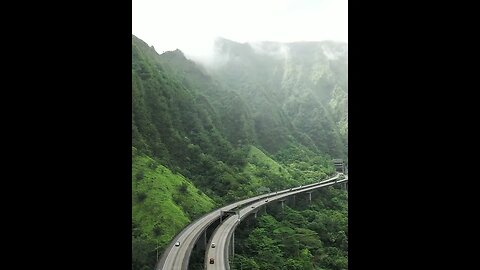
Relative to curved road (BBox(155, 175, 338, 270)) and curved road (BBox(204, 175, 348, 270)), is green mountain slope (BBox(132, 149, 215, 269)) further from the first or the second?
curved road (BBox(204, 175, 348, 270))

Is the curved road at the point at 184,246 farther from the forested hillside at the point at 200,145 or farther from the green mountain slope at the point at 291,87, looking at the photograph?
the green mountain slope at the point at 291,87

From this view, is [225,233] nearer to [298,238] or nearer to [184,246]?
[184,246]

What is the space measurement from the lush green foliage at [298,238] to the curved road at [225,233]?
14.7 inches

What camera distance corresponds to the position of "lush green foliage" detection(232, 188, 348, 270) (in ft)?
40.0

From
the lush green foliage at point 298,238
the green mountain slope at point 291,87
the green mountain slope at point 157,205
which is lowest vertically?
the lush green foliage at point 298,238

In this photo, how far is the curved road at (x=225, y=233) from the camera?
10.7m

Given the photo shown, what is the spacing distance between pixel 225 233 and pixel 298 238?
264 cm

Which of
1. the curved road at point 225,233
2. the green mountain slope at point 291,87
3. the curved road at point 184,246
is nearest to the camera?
the curved road at point 184,246

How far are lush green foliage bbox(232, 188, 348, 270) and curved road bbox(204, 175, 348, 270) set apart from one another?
37cm

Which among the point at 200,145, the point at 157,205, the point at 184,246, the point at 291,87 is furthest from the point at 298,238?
A: the point at 291,87

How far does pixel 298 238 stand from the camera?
12.7m

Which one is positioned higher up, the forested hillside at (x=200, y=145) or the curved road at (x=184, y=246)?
the forested hillside at (x=200, y=145)

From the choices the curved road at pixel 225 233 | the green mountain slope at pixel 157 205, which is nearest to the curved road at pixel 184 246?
the green mountain slope at pixel 157 205
